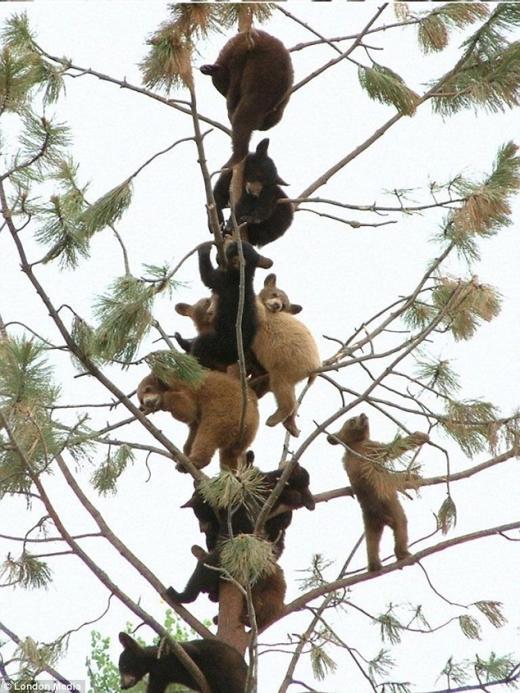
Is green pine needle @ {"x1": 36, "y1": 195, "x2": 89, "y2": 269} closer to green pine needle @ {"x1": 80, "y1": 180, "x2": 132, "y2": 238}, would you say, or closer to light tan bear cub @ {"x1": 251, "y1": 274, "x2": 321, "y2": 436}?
green pine needle @ {"x1": 80, "y1": 180, "x2": 132, "y2": 238}

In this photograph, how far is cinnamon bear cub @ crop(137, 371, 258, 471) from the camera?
244 inches

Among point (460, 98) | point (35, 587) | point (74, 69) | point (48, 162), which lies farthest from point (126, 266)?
point (460, 98)

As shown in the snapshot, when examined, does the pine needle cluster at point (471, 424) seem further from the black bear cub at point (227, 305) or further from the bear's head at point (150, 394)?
the bear's head at point (150, 394)

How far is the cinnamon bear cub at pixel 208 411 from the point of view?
6.21 m

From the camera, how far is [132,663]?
240 inches

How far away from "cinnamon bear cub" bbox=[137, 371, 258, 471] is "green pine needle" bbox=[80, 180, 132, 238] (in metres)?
0.90

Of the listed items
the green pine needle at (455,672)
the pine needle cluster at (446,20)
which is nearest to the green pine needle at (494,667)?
the green pine needle at (455,672)

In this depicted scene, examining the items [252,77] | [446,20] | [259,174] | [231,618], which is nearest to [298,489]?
[231,618]

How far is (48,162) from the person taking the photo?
18.4 ft

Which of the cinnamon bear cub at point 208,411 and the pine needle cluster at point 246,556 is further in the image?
the cinnamon bear cub at point 208,411

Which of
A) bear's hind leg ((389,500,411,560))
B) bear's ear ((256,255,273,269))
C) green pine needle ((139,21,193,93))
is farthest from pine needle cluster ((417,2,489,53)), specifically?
bear's hind leg ((389,500,411,560))

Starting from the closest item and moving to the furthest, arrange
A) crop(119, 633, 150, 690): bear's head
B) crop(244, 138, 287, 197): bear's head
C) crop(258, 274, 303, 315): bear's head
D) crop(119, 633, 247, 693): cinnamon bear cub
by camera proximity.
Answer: crop(119, 633, 247, 693): cinnamon bear cub < crop(119, 633, 150, 690): bear's head < crop(258, 274, 303, 315): bear's head < crop(244, 138, 287, 197): bear's head

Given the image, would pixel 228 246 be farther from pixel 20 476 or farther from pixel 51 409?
pixel 20 476

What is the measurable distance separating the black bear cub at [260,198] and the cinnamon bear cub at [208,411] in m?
1.12
